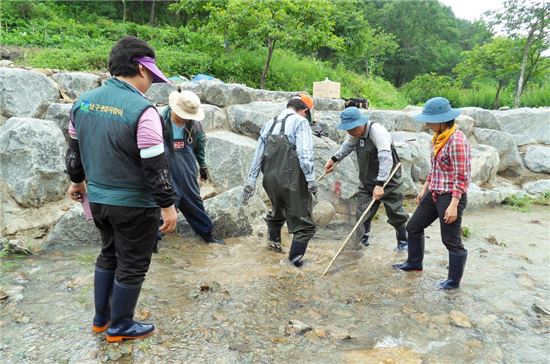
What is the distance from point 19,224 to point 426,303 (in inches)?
173

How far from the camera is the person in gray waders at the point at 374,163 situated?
4.45 m

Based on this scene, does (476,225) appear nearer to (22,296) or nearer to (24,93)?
(22,296)

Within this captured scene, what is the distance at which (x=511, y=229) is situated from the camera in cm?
623

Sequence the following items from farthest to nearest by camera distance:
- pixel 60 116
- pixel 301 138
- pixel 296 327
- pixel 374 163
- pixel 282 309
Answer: pixel 60 116, pixel 374 163, pixel 301 138, pixel 282 309, pixel 296 327

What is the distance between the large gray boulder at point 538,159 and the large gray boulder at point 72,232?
9.26m

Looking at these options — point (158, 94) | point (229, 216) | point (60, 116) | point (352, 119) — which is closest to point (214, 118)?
point (158, 94)

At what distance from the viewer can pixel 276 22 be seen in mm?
9672

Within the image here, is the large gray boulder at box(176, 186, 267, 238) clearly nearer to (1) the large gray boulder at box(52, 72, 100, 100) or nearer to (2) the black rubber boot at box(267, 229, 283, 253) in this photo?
(2) the black rubber boot at box(267, 229, 283, 253)

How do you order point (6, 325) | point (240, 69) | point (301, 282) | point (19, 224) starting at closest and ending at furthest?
point (6, 325)
point (301, 282)
point (19, 224)
point (240, 69)

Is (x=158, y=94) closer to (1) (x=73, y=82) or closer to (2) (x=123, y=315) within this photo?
(1) (x=73, y=82)

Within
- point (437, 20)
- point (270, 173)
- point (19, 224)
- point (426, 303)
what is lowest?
point (19, 224)

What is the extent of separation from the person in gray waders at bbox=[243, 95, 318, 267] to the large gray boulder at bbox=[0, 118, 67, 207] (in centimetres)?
255

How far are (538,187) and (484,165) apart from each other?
54.2 inches

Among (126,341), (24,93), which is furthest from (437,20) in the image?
(126,341)
